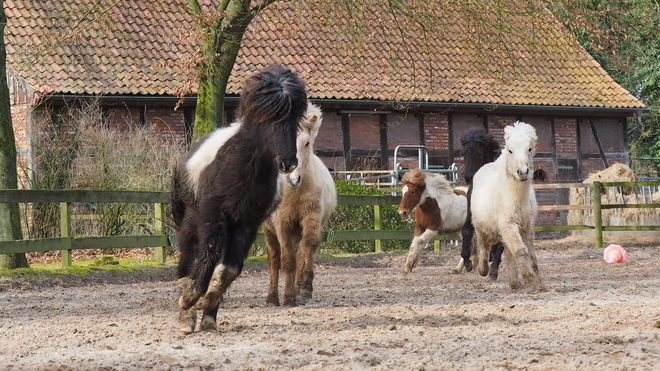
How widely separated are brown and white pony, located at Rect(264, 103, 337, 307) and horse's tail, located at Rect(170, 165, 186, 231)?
5.48 ft

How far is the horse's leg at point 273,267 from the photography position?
30.9ft

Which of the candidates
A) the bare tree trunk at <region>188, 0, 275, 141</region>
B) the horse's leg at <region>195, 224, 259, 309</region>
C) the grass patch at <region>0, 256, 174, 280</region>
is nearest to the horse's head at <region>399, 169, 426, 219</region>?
the bare tree trunk at <region>188, 0, 275, 141</region>

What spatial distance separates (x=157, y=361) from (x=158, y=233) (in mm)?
9290

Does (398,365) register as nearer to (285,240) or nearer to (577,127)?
(285,240)

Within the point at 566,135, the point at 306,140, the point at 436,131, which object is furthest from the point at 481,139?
the point at 566,135

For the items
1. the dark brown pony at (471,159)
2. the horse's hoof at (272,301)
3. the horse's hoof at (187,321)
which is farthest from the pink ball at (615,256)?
the horse's hoof at (187,321)

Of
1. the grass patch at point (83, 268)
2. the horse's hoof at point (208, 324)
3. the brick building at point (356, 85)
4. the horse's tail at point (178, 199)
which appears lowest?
the horse's hoof at point (208, 324)

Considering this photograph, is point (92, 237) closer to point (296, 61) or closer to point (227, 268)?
point (227, 268)

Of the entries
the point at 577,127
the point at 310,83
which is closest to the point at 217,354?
the point at 310,83

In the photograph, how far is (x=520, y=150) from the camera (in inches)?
402

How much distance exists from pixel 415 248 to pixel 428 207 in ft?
3.78

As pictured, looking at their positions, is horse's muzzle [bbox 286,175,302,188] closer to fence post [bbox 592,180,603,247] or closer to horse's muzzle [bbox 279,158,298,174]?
horse's muzzle [bbox 279,158,298,174]

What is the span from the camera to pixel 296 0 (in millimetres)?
14383

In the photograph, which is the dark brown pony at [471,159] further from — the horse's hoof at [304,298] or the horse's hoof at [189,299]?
the horse's hoof at [189,299]
